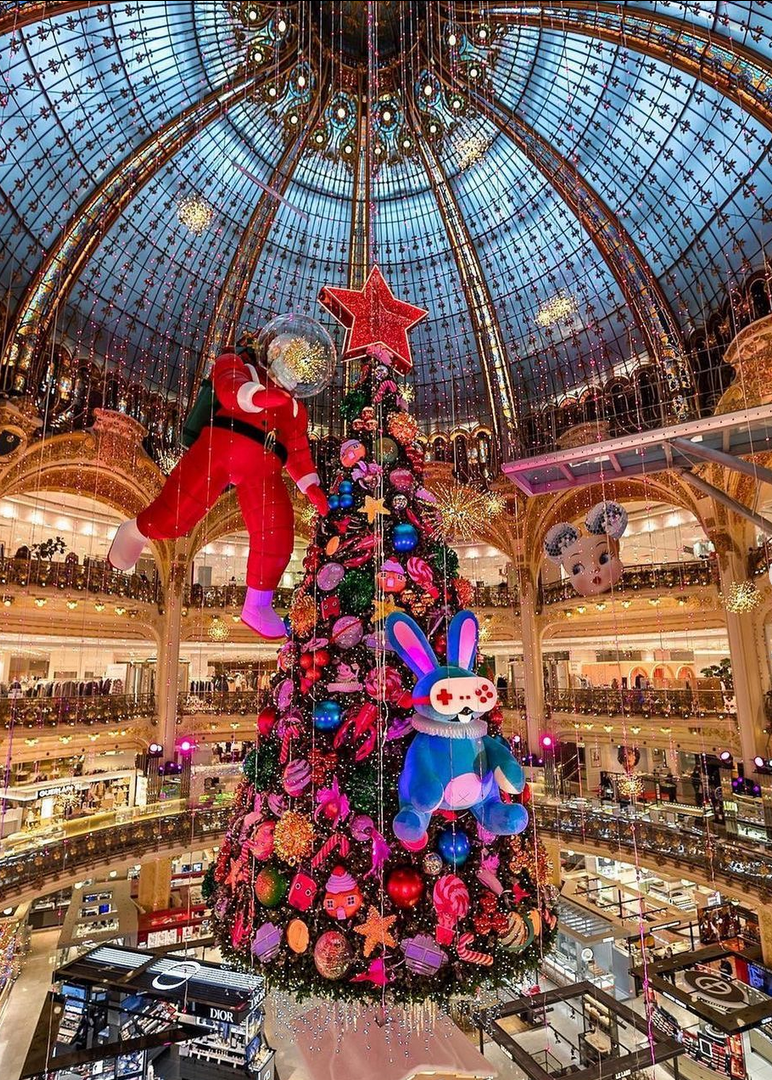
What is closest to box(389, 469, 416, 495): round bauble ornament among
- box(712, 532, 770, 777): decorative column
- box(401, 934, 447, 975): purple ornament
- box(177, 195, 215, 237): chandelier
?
box(401, 934, 447, 975): purple ornament

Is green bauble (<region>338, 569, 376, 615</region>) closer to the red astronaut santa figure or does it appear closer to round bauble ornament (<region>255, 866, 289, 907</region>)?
the red astronaut santa figure

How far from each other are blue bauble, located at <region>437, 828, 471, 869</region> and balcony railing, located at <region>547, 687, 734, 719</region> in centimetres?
1337

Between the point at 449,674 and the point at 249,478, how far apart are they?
299 centimetres

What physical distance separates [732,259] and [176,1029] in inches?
743

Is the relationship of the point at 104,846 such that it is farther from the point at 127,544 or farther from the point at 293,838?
the point at 127,544

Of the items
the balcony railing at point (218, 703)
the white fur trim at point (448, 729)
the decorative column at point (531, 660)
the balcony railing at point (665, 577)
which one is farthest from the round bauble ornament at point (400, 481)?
the decorative column at point (531, 660)

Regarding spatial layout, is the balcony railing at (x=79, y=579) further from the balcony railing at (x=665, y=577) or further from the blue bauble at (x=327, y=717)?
the balcony railing at (x=665, y=577)

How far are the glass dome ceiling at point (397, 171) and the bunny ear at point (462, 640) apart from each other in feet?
31.7

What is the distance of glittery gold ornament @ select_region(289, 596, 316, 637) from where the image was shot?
20.7 feet

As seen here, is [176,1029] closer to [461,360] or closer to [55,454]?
[55,454]

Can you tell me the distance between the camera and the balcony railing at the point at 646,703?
18609mm

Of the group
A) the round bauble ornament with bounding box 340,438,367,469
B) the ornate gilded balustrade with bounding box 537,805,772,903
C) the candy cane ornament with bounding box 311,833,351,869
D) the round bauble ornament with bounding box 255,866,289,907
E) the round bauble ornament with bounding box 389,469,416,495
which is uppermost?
the round bauble ornament with bounding box 340,438,367,469

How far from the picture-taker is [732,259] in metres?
14.9

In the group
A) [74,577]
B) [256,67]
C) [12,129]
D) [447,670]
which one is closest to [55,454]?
[74,577]
